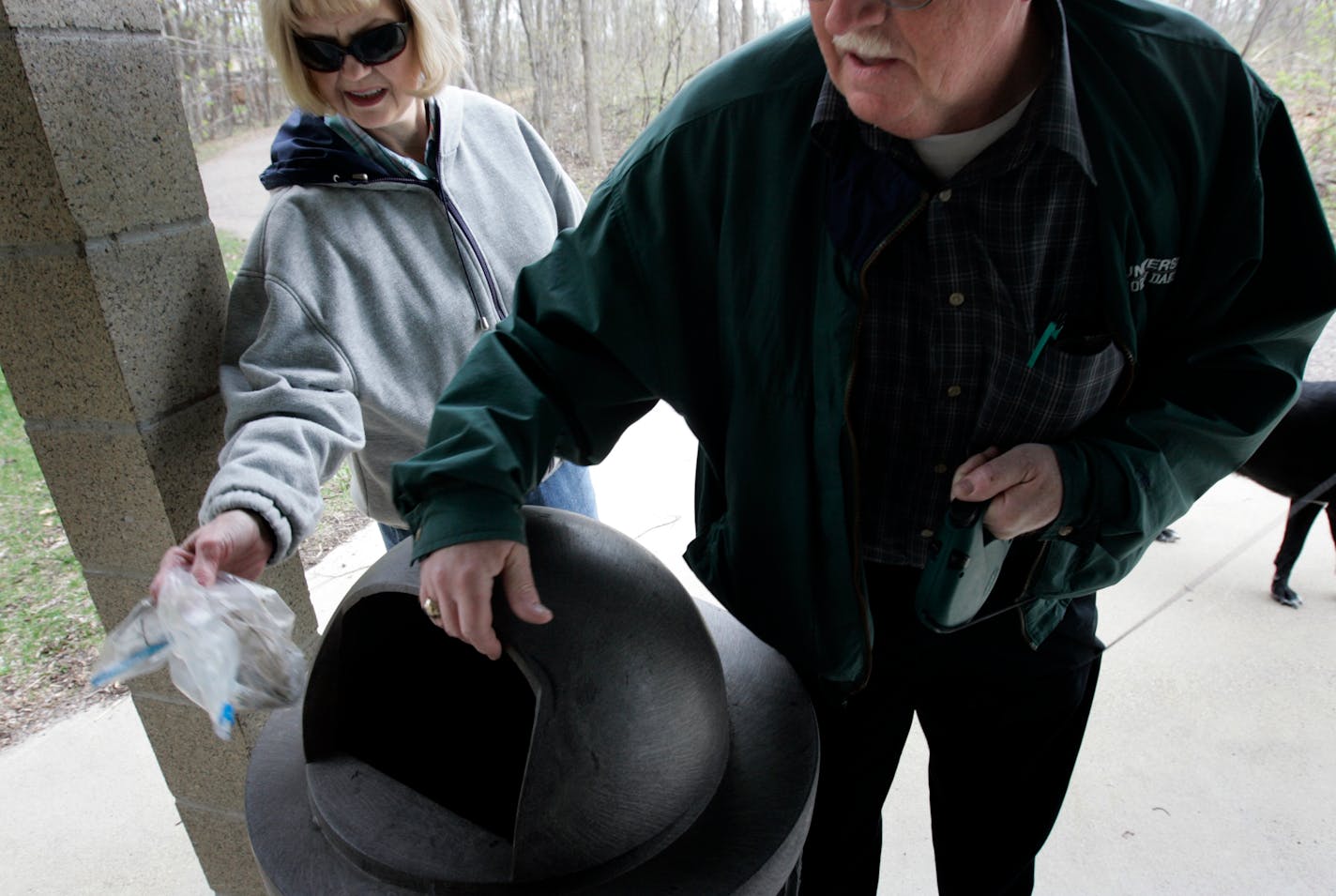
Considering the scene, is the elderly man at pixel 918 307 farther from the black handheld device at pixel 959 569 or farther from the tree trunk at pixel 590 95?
the tree trunk at pixel 590 95

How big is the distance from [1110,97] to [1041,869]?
80.1 inches

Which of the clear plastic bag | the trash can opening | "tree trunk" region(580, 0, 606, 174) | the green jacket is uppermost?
the green jacket

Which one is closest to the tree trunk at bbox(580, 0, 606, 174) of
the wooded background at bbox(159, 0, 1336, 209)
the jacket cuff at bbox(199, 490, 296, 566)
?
the wooded background at bbox(159, 0, 1336, 209)

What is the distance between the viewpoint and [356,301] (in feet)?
5.09

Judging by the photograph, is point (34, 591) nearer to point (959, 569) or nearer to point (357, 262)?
point (357, 262)

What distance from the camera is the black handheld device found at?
116cm

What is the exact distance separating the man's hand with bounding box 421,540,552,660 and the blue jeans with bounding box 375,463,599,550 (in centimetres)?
82

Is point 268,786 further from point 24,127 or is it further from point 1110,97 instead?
point 1110,97

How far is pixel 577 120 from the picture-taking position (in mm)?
8242

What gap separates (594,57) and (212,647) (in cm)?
689

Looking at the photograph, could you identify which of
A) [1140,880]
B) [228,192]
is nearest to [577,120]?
[228,192]

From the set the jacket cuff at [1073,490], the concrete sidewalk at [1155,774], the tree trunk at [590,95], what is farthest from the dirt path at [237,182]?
the jacket cuff at [1073,490]

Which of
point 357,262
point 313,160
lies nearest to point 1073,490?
point 357,262

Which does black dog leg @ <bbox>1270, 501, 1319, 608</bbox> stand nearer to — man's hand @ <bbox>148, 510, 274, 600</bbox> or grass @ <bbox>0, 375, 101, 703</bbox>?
man's hand @ <bbox>148, 510, 274, 600</bbox>
